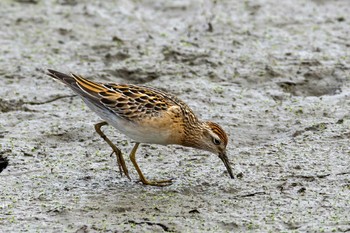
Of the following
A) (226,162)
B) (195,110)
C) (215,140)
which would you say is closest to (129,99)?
(215,140)

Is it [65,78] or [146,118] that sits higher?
[65,78]

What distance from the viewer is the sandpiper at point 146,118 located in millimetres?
9516

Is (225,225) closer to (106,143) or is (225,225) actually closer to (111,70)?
(106,143)

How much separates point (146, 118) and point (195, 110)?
239cm

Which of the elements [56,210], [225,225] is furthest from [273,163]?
[56,210]

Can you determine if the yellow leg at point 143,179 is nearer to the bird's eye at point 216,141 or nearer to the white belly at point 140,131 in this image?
the white belly at point 140,131

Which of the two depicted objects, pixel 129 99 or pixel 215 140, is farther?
→ pixel 215 140

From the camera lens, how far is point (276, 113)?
11.6m

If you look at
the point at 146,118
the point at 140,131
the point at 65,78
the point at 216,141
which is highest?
the point at 65,78

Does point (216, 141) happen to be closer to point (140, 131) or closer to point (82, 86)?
point (140, 131)

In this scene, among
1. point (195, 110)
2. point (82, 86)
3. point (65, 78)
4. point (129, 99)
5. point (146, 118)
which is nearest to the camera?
point (146, 118)

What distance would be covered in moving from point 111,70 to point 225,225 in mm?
4887

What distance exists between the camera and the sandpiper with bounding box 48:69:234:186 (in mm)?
9516

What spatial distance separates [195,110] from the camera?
11.8 m
